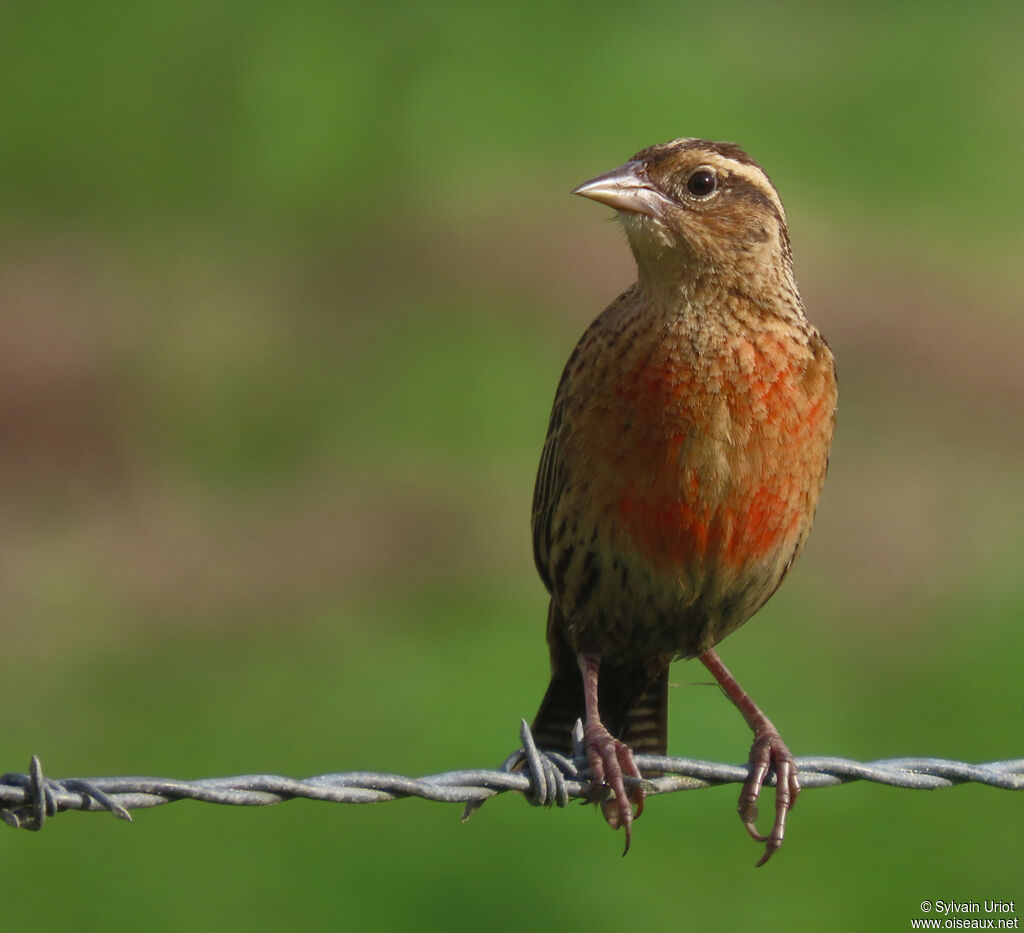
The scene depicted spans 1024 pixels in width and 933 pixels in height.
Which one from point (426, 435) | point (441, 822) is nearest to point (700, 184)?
point (441, 822)

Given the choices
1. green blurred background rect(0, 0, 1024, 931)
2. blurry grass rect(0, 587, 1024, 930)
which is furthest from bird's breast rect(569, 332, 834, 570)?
blurry grass rect(0, 587, 1024, 930)

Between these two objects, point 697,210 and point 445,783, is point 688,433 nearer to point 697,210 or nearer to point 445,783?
point 697,210

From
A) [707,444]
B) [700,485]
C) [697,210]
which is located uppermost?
[697,210]

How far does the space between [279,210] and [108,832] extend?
1016 centimetres

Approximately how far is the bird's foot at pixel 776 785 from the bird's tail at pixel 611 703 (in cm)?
72

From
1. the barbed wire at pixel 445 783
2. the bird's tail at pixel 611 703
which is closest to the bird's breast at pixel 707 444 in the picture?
the barbed wire at pixel 445 783

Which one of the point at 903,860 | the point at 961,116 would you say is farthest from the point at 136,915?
the point at 961,116

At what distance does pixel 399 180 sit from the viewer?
64.2 ft

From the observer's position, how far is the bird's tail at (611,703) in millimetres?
7215

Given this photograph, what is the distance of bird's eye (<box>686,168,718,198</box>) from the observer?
656 cm

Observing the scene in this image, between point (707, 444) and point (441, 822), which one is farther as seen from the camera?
point (441, 822)

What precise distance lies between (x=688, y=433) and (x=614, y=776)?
1.01m

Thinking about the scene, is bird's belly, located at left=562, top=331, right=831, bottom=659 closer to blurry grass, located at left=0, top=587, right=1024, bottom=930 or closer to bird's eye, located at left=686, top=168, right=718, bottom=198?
bird's eye, located at left=686, top=168, right=718, bottom=198

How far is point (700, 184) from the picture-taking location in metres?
6.58
